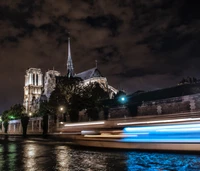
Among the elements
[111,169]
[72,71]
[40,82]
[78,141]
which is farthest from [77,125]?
[40,82]

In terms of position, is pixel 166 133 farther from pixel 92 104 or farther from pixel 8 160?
pixel 92 104

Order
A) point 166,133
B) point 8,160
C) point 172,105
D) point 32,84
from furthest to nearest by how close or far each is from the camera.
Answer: point 32,84, point 172,105, point 166,133, point 8,160

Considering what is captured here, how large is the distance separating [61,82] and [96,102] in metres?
11.0

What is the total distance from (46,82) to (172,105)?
279 feet

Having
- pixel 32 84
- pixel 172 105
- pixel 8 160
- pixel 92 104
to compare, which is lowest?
pixel 8 160

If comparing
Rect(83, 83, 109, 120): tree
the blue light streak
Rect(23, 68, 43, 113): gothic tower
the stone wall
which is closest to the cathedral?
Rect(23, 68, 43, 113): gothic tower

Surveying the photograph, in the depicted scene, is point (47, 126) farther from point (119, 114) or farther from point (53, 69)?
point (53, 69)

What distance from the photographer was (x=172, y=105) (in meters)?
37.2

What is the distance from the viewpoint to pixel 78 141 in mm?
16531

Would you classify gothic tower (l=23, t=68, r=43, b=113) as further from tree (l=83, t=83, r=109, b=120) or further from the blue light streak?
the blue light streak

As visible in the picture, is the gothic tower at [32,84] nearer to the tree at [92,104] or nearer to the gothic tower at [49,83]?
the gothic tower at [49,83]

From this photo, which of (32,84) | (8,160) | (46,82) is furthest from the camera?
(32,84)

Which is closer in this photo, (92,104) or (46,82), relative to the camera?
(92,104)

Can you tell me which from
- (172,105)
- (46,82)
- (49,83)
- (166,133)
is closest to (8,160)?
(166,133)
